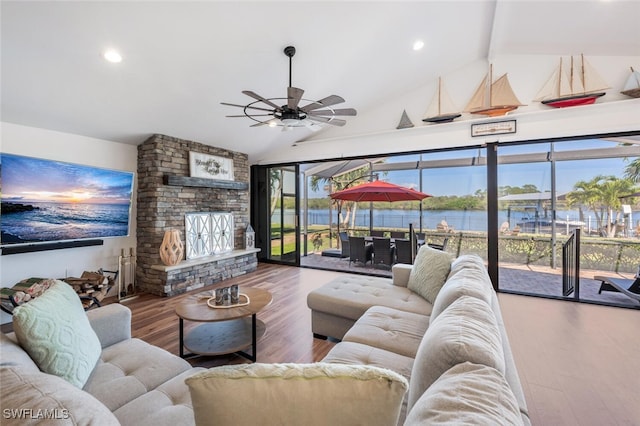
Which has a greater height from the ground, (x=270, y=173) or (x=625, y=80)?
(x=625, y=80)

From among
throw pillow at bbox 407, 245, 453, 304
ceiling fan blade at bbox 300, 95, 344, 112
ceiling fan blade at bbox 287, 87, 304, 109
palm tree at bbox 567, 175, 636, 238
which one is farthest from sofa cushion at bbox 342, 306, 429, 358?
palm tree at bbox 567, 175, 636, 238

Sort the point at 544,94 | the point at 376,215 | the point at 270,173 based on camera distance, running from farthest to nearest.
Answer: the point at 376,215
the point at 270,173
the point at 544,94

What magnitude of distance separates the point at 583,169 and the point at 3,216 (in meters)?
8.07

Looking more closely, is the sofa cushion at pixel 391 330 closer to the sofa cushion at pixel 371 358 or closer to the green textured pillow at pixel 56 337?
the sofa cushion at pixel 371 358

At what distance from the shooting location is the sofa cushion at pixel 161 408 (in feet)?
3.90

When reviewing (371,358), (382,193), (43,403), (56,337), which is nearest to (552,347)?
(371,358)

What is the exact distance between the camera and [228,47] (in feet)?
10.3

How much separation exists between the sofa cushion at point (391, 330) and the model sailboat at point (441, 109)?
3564mm

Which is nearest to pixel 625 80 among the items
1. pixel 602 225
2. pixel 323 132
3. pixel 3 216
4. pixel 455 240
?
pixel 602 225

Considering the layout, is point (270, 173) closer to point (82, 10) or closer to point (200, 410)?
point (82, 10)

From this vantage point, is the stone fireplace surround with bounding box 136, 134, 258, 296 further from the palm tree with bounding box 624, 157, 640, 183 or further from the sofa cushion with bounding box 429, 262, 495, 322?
the palm tree with bounding box 624, 157, 640, 183

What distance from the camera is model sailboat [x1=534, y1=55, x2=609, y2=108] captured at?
378cm

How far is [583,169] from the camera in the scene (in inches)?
178

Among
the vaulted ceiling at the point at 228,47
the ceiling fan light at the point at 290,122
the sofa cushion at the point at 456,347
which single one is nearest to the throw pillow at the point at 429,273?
the sofa cushion at the point at 456,347
